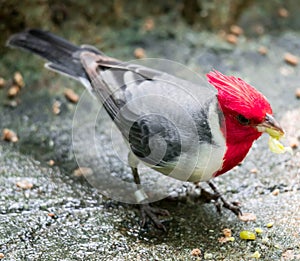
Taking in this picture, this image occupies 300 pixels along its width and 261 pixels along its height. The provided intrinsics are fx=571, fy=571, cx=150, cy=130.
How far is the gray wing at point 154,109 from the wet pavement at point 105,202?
53 cm

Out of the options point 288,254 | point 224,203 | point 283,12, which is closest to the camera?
point 288,254

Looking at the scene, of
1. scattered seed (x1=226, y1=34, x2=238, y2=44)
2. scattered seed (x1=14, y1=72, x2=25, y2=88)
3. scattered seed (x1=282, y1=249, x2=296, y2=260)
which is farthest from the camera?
scattered seed (x1=226, y1=34, x2=238, y2=44)

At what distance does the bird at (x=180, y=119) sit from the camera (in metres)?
3.69

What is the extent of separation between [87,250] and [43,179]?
973 mm

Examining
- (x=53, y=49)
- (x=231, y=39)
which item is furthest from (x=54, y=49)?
(x=231, y=39)

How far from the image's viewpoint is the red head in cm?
362

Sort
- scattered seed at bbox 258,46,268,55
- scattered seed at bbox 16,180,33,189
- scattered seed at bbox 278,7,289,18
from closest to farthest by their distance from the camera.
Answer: scattered seed at bbox 16,180,33,189 < scattered seed at bbox 258,46,268,55 < scattered seed at bbox 278,7,289,18

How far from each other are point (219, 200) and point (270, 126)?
34.9 inches

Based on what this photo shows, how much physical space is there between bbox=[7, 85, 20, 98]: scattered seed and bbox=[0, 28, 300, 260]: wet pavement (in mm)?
52

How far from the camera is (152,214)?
406 centimetres

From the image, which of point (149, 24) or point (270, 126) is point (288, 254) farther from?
point (149, 24)

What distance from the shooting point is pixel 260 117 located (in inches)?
143

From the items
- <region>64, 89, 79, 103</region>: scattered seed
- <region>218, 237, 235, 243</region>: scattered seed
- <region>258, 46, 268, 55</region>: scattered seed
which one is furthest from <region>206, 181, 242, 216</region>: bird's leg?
<region>258, 46, 268, 55</region>: scattered seed

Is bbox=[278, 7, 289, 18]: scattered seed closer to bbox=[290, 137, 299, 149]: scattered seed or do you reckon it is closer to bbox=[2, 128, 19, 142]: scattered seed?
bbox=[290, 137, 299, 149]: scattered seed
